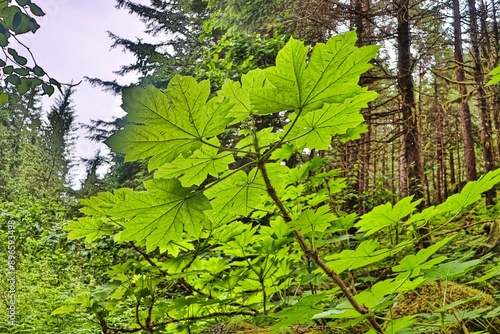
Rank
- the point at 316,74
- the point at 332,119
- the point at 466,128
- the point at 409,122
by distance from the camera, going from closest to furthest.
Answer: the point at 316,74 → the point at 332,119 → the point at 409,122 → the point at 466,128

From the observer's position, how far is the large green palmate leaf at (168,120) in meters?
0.51

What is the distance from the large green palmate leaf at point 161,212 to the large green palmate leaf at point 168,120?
49mm

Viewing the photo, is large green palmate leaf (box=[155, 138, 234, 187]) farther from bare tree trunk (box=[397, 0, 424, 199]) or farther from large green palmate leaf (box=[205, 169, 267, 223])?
bare tree trunk (box=[397, 0, 424, 199])

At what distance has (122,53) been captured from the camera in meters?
12.1

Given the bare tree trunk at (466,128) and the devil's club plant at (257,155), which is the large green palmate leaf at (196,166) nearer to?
the devil's club plant at (257,155)

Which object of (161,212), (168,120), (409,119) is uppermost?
(409,119)

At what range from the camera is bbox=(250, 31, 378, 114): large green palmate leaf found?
50cm

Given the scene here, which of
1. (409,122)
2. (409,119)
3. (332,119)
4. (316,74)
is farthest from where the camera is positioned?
(409,122)

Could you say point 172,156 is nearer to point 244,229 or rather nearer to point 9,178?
point 244,229

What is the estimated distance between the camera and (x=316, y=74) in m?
0.50

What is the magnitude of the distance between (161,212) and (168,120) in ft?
0.46

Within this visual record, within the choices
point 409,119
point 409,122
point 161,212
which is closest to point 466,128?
point 409,122

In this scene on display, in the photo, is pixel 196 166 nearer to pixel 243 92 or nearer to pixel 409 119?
pixel 243 92

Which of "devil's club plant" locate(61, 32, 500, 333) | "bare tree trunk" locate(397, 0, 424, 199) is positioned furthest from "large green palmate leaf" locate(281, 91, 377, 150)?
"bare tree trunk" locate(397, 0, 424, 199)
